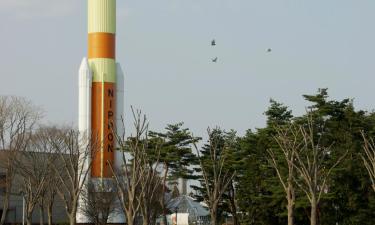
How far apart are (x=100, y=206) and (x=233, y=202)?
10421 millimetres

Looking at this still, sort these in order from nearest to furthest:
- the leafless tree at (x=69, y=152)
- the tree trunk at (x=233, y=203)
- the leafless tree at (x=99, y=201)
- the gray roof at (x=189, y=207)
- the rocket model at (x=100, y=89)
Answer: the leafless tree at (x=69, y=152)
the leafless tree at (x=99, y=201)
the tree trunk at (x=233, y=203)
the rocket model at (x=100, y=89)
the gray roof at (x=189, y=207)

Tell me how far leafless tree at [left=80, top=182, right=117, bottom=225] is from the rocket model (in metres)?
1.28

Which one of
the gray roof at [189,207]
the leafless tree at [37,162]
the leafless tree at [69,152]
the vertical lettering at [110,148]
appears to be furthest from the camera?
the gray roof at [189,207]

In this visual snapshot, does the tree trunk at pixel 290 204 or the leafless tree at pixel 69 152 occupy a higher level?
the leafless tree at pixel 69 152

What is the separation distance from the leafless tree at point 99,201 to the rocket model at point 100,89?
1.28 m

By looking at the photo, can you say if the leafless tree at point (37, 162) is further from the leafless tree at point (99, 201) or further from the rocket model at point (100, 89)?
the rocket model at point (100, 89)

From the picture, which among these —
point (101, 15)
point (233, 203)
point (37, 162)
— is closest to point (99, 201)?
point (37, 162)

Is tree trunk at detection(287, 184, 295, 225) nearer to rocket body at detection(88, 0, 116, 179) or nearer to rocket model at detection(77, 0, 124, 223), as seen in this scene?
rocket model at detection(77, 0, 124, 223)

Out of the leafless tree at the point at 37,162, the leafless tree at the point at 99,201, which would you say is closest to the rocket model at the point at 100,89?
the leafless tree at the point at 99,201

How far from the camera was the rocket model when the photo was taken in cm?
6009

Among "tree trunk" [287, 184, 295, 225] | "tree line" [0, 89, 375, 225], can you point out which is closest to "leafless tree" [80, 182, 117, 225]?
"tree line" [0, 89, 375, 225]

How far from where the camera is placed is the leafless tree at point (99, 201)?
56.0 m

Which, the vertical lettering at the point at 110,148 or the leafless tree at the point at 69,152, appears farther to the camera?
the vertical lettering at the point at 110,148

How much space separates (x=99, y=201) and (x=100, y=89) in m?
9.56
